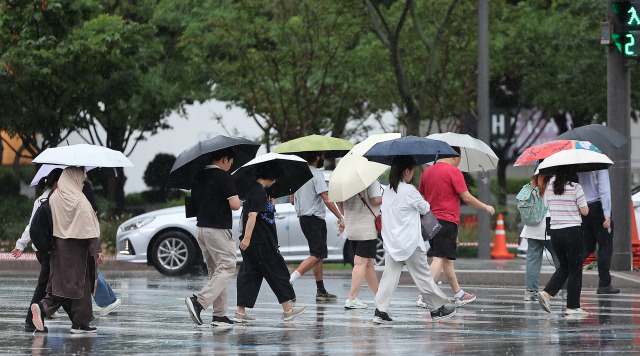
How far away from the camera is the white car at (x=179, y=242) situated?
17.6 metres

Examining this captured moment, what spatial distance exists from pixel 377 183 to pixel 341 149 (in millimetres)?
915

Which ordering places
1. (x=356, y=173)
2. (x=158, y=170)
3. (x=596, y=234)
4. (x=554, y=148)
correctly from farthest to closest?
(x=158, y=170)
(x=596, y=234)
(x=554, y=148)
(x=356, y=173)

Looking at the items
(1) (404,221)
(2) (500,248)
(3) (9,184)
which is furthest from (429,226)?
(3) (9,184)

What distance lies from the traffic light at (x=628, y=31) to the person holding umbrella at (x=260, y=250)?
6780mm

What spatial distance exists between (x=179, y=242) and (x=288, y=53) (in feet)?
30.1

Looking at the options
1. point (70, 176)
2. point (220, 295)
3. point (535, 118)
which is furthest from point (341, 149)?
point (535, 118)

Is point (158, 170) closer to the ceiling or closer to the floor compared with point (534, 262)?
closer to the ceiling

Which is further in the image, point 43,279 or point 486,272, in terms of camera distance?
point 486,272

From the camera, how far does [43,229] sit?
9.87 meters

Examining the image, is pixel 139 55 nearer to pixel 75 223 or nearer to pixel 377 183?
pixel 377 183

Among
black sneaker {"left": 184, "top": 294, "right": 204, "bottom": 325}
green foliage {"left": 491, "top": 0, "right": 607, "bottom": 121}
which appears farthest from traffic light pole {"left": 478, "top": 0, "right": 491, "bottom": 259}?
black sneaker {"left": 184, "top": 294, "right": 204, "bottom": 325}

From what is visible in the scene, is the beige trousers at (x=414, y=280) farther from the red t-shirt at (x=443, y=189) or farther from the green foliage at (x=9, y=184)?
the green foliage at (x=9, y=184)

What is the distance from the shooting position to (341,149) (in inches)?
511

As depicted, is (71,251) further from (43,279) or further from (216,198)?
(216,198)
